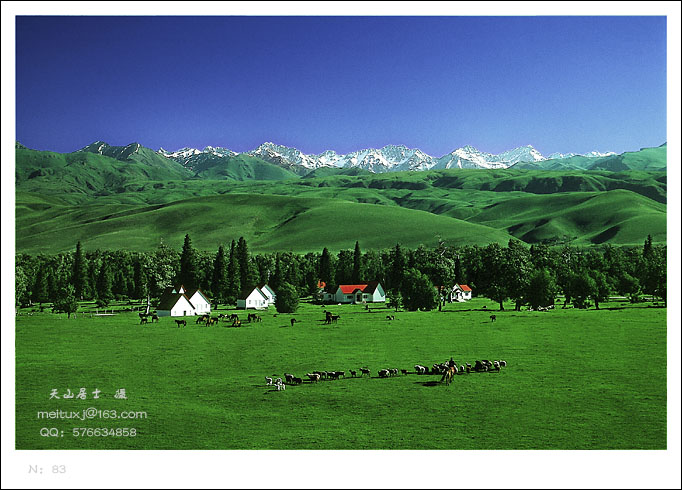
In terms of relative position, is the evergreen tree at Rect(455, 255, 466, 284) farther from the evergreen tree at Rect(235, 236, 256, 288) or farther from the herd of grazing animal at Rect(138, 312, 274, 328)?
the herd of grazing animal at Rect(138, 312, 274, 328)

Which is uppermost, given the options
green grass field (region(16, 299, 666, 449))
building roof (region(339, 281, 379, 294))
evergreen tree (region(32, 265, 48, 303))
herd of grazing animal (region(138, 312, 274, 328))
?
evergreen tree (region(32, 265, 48, 303))

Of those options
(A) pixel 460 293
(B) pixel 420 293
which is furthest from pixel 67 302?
(A) pixel 460 293

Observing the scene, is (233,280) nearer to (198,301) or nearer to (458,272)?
(198,301)

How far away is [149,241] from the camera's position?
183 metres

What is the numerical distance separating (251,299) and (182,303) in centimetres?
953

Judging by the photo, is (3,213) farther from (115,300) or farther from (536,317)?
(115,300)

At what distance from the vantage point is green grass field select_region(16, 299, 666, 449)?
1599 cm


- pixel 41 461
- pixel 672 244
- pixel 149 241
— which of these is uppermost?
pixel 149 241

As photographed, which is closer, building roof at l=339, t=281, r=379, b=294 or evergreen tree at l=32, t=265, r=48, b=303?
evergreen tree at l=32, t=265, r=48, b=303

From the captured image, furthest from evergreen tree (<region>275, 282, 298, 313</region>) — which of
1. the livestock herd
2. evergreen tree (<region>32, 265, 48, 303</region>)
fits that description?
the livestock herd

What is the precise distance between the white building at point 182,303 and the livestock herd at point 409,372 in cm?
3138

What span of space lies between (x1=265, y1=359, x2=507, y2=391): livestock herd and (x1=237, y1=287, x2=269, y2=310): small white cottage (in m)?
37.1

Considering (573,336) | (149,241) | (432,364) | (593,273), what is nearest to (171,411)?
(432,364)

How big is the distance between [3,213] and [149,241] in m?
174
